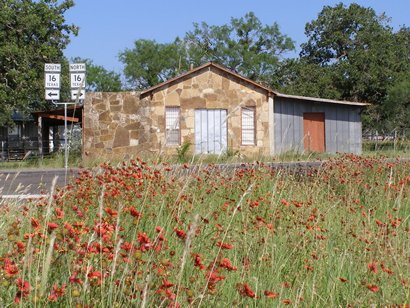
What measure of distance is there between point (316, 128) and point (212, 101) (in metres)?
5.90

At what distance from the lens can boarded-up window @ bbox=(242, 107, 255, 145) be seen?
27781mm

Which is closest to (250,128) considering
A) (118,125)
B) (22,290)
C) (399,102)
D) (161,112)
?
(161,112)

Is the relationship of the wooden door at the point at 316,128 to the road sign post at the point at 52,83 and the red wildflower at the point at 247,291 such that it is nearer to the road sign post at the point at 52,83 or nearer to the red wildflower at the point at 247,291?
the road sign post at the point at 52,83

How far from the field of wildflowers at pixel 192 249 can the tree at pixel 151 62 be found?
66.3 metres

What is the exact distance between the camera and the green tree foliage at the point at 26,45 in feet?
113

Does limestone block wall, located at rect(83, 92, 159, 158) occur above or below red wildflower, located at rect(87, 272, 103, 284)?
above

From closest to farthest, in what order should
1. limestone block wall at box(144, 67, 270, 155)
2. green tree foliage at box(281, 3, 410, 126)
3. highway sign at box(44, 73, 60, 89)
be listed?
highway sign at box(44, 73, 60, 89) → limestone block wall at box(144, 67, 270, 155) → green tree foliage at box(281, 3, 410, 126)

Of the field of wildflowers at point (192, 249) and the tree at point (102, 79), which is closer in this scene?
the field of wildflowers at point (192, 249)

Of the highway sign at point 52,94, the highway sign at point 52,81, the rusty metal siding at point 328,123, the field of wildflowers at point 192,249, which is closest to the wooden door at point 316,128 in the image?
the rusty metal siding at point 328,123

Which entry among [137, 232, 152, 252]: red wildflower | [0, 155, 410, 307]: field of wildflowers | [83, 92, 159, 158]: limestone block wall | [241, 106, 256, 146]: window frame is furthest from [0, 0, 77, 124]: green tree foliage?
[137, 232, 152, 252]: red wildflower

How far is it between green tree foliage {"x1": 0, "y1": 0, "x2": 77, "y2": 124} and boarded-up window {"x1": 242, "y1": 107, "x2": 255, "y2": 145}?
39.7ft

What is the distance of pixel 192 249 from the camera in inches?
194

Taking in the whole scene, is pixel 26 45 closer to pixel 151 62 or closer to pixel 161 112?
pixel 161 112

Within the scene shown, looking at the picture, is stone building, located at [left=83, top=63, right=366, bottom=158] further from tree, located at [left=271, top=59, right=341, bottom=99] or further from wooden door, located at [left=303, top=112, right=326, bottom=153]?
tree, located at [left=271, top=59, right=341, bottom=99]
